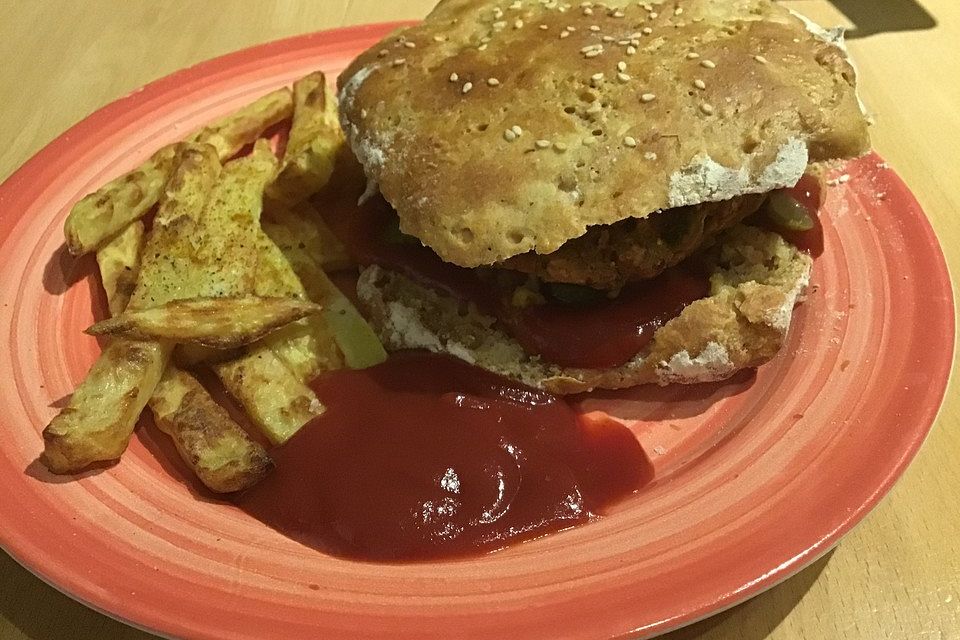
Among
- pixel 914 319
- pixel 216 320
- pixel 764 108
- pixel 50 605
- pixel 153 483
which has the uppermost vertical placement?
pixel 764 108

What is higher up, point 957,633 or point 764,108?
point 764,108

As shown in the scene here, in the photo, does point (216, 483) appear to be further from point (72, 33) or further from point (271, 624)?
point (72, 33)

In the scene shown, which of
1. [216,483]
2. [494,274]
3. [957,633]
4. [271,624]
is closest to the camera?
[271,624]

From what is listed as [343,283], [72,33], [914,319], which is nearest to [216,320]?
[343,283]

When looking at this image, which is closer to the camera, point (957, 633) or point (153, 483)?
point (957, 633)

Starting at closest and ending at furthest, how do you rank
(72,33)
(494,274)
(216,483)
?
(216,483) → (494,274) → (72,33)

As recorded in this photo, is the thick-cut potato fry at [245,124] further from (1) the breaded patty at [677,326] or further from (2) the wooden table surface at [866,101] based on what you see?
(2) the wooden table surface at [866,101]

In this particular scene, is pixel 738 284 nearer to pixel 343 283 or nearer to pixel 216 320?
pixel 343 283

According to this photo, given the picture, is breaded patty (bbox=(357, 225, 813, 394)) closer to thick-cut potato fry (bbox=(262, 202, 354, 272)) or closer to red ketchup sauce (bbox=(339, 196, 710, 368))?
red ketchup sauce (bbox=(339, 196, 710, 368))
